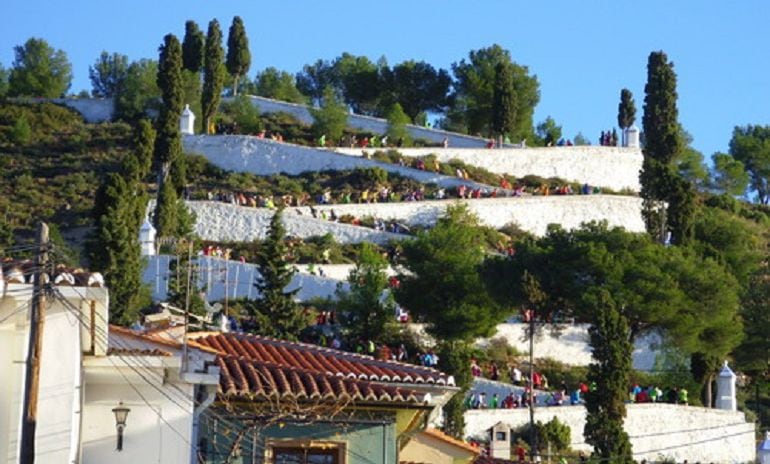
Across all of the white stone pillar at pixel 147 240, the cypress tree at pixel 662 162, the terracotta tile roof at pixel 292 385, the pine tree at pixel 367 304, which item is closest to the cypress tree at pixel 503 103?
the cypress tree at pixel 662 162

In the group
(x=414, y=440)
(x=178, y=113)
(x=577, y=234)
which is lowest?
(x=414, y=440)

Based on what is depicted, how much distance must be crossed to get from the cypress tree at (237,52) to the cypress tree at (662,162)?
26353mm

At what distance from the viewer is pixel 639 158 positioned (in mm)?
96688

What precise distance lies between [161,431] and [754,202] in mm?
95484

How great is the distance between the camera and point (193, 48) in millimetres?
102375

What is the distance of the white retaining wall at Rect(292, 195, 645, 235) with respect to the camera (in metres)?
84.6

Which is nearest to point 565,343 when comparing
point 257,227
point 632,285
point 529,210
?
point 632,285

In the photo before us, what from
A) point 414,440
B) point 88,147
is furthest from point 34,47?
point 414,440

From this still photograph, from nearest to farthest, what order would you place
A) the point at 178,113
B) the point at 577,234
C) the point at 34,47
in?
1. the point at 577,234
2. the point at 178,113
3. the point at 34,47

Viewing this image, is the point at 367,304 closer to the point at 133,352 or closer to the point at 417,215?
the point at 417,215

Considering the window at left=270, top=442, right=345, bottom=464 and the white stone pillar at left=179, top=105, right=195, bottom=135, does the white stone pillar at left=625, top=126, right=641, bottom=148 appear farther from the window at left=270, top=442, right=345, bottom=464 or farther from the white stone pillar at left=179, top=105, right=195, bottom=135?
the window at left=270, top=442, right=345, bottom=464

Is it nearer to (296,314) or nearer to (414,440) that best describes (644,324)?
(296,314)

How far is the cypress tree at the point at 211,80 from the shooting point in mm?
93688

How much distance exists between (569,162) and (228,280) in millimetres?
28548
